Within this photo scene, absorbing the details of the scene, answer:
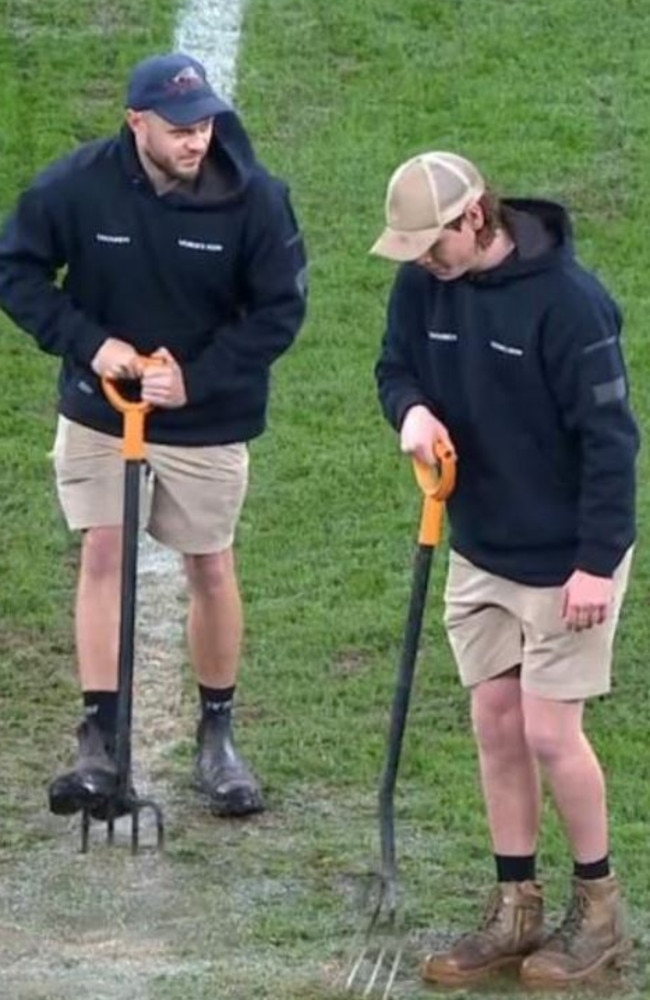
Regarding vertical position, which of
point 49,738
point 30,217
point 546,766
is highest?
point 30,217

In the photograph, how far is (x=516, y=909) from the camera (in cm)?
641

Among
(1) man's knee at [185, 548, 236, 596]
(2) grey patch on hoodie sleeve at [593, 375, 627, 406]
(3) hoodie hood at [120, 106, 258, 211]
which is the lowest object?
(1) man's knee at [185, 548, 236, 596]

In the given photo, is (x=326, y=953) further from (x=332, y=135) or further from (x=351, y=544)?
(x=332, y=135)

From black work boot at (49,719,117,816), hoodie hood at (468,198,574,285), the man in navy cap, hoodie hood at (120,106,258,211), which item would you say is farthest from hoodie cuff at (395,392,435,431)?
black work boot at (49,719,117,816)

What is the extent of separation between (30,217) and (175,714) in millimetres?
1486

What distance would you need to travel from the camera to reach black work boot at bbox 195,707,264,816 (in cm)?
728

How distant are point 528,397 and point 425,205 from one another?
0.44m

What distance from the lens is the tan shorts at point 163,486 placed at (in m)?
7.26

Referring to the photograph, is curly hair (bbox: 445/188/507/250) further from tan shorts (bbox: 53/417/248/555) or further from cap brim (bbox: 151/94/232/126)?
tan shorts (bbox: 53/417/248/555)

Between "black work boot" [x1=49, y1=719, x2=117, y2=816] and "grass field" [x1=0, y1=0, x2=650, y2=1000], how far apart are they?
11 centimetres

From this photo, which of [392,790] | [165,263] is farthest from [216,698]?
[165,263]

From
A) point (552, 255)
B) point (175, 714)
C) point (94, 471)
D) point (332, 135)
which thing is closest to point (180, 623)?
point (175, 714)

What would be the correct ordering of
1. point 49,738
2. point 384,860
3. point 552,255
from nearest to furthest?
point 552,255 < point 384,860 < point 49,738

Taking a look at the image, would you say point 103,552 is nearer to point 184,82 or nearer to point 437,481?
point 184,82
